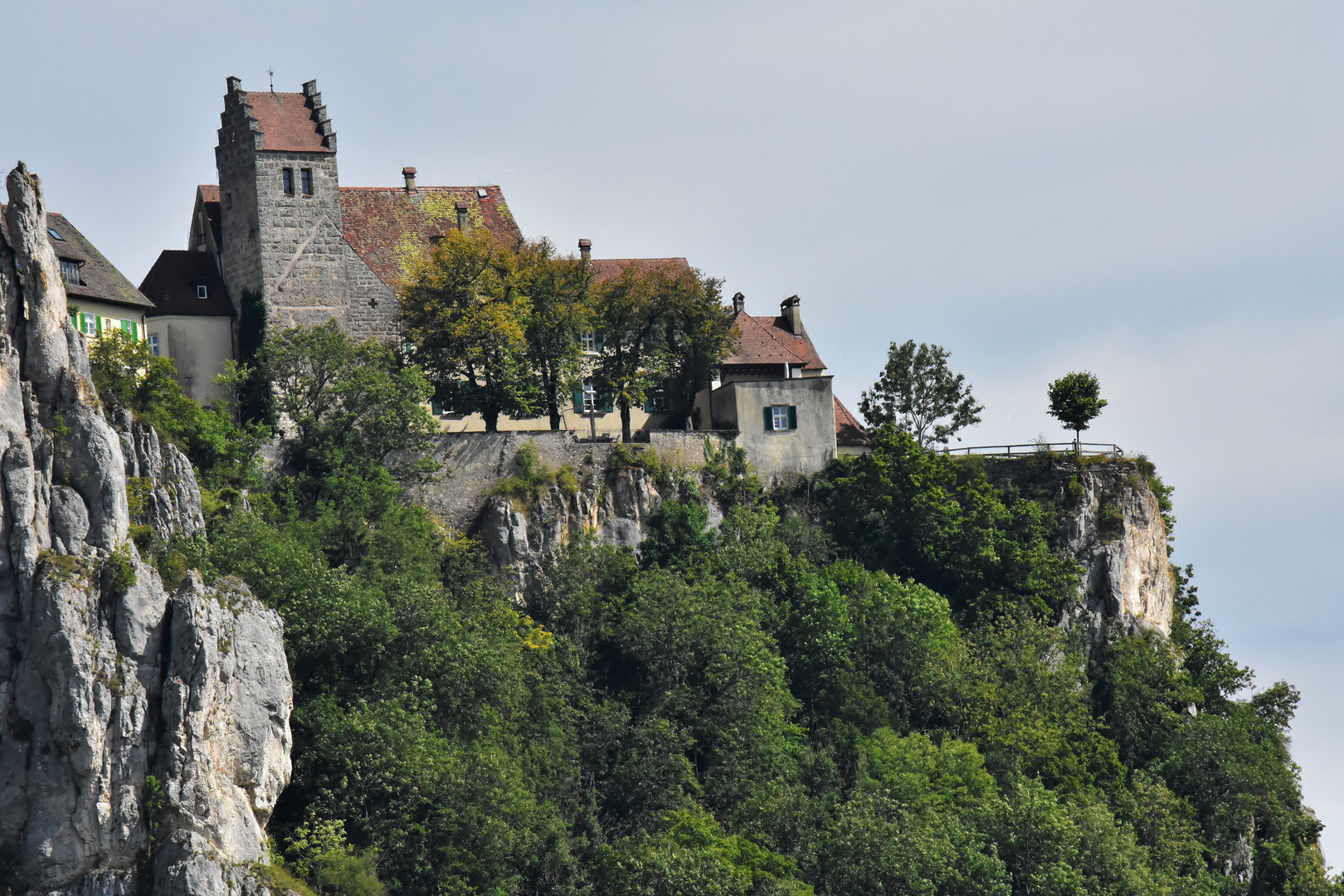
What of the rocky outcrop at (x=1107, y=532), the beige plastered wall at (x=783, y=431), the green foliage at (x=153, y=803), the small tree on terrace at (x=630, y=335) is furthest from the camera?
the beige plastered wall at (x=783, y=431)

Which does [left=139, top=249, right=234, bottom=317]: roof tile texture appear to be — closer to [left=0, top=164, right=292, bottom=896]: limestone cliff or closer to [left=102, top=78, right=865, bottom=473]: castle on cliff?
[left=102, top=78, right=865, bottom=473]: castle on cliff

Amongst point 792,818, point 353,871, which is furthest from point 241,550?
point 792,818

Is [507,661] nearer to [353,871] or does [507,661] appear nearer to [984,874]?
[353,871]

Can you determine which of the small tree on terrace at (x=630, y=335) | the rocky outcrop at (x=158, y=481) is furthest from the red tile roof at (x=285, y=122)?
the rocky outcrop at (x=158, y=481)

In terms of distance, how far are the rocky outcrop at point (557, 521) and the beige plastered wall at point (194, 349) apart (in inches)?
428

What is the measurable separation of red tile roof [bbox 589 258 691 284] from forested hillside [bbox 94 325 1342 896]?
31.7 ft

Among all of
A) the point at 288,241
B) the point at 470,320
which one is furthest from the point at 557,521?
the point at 288,241

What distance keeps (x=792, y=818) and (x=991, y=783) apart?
7.34 metres

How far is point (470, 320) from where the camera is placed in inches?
2763

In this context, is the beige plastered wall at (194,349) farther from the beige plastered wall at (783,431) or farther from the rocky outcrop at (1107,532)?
the rocky outcrop at (1107,532)

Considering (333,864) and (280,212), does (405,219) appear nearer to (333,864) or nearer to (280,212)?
(280,212)

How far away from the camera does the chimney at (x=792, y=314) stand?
81.2 meters

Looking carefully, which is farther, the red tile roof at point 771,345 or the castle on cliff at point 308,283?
the red tile roof at point 771,345

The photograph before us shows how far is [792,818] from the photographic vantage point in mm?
60656
